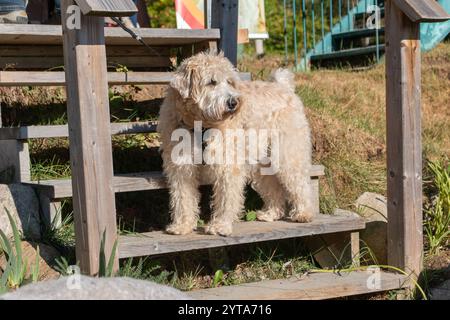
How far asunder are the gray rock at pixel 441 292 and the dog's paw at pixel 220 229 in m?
1.38

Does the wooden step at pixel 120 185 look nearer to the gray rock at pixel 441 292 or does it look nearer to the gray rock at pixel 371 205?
the gray rock at pixel 371 205

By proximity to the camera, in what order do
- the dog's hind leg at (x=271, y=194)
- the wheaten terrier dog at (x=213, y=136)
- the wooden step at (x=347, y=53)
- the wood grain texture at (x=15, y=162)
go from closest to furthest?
the wheaten terrier dog at (x=213, y=136) < the wood grain texture at (x=15, y=162) < the dog's hind leg at (x=271, y=194) < the wooden step at (x=347, y=53)

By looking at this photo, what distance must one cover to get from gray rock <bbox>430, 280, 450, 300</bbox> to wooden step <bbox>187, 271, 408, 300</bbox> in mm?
201

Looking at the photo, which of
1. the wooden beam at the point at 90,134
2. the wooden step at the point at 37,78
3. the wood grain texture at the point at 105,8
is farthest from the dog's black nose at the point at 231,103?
the wood grain texture at the point at 105,8

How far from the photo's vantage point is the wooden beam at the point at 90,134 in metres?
3.86

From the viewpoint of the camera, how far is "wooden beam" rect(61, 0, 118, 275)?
3.86 meters

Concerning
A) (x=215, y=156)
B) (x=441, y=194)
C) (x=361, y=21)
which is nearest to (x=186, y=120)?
(x=215, y=156)

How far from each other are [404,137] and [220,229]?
4.35 ft

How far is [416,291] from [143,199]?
7.33ft

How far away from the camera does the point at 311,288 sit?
4.38 m

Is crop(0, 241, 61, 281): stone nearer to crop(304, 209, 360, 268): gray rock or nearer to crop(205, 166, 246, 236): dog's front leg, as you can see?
crop(205, 166, 246, 236): dog's front leg

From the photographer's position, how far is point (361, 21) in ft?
35.9

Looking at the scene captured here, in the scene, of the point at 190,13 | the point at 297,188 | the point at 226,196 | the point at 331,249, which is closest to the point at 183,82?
the point at 226,196

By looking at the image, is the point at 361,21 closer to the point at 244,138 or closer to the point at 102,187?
the point at 244,138
